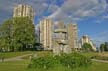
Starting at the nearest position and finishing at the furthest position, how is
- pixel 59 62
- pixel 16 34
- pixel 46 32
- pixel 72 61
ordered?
pixel 72 61
pixel 59 62
pixel 16 34
pixel 46 32

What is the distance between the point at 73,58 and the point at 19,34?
67.0m

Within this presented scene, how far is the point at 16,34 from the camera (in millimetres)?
91125

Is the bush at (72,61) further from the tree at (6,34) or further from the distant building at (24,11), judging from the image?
the distant building at (24,11)

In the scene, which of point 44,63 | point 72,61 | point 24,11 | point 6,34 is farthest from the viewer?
point 24,11

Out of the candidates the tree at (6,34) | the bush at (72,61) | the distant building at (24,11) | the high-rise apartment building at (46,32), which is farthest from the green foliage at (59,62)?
the distant building at (24,11)

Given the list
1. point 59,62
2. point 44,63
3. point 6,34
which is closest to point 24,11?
point 6,34

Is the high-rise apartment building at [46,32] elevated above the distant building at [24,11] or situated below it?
below

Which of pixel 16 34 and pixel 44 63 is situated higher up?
pixel 16 34

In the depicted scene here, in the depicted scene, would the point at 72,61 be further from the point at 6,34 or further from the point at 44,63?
the point at 6,34

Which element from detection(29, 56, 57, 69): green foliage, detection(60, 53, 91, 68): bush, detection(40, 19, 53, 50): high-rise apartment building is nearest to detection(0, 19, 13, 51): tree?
detection(40, 19, 53, 50): high-rise apartment building

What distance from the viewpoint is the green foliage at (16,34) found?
89.9m

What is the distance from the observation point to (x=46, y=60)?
83.5 ft

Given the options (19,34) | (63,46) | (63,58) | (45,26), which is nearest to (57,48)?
(63,46)

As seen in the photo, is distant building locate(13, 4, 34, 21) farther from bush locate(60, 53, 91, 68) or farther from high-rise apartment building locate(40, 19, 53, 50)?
bush locate(60, 53, 91, 68)
